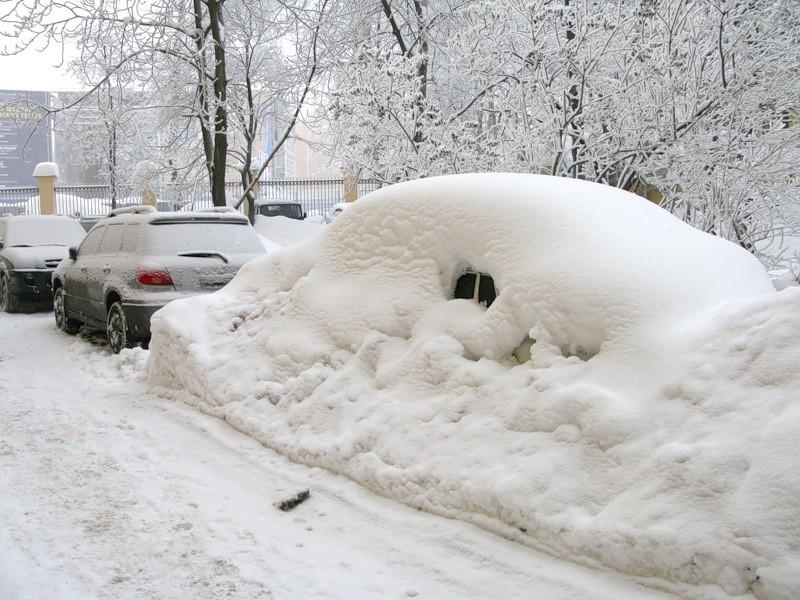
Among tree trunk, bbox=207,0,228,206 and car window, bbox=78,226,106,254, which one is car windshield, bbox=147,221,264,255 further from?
tree trunk, bbox=207,0,228,206

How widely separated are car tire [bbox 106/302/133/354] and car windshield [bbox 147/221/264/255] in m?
0.83

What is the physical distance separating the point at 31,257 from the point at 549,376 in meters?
11.3

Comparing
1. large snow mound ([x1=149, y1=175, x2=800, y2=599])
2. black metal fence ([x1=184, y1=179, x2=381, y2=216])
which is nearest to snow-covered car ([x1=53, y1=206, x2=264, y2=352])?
large snow mound ([x1=149, y1=175, x2=800, y2=599])

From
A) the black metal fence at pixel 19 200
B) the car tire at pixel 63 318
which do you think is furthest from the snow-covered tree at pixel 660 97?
the black metal fence at pixel 19 200

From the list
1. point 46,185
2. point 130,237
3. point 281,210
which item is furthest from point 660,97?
point 46,185

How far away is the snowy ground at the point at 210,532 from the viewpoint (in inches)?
124

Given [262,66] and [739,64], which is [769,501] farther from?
[262,66]

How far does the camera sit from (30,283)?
1232 centimetres

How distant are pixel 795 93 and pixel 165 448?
8949 mm

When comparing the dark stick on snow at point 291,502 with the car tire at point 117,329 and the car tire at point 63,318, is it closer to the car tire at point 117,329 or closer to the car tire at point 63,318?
the car tire at point 117,329

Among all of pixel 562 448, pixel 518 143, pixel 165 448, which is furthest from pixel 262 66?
pixel 562 448

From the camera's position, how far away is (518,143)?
10562 mm

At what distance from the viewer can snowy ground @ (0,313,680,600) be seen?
3.15m

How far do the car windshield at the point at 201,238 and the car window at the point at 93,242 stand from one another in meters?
1.55
